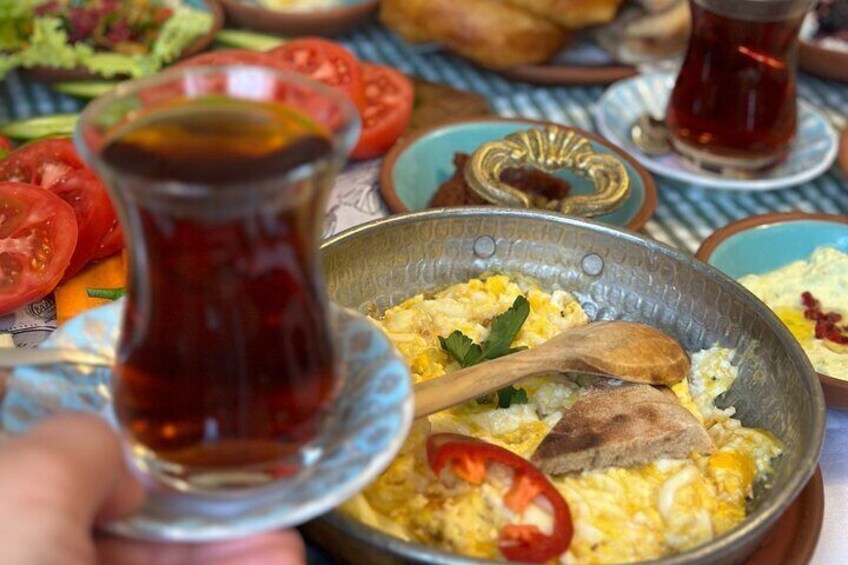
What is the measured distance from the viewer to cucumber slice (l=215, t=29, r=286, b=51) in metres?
3.02

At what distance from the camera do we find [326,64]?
2.52 meters

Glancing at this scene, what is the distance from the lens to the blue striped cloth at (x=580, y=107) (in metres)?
2.40

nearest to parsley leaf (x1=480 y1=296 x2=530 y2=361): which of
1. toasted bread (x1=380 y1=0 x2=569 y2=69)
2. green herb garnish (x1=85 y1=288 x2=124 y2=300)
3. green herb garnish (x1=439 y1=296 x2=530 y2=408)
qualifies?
green herb garnish (x1=439 y1=296 x2=530 y2=408)

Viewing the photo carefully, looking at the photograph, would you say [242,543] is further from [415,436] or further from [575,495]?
[575,495]

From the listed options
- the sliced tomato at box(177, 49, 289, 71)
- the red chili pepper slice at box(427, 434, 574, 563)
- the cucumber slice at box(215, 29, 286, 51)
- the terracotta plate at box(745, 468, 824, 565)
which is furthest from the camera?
the cucumber slice at box(215, 29, 286, 51)

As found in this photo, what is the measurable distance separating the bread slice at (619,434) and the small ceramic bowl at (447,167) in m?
0.76

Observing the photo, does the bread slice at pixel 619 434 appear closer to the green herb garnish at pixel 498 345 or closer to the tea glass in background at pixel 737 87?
the green herb garnish at pixel 498 345

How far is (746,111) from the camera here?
7.77ft

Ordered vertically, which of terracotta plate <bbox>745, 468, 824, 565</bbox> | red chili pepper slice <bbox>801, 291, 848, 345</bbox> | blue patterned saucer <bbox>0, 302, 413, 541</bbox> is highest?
blue patterned saucer <bbox>0, 302, 413, 541</bbox>

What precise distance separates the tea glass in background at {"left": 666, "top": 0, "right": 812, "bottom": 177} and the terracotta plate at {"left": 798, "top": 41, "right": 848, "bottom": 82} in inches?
29.5

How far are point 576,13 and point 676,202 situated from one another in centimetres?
79

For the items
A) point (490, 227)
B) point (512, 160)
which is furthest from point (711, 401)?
point (512, 160)

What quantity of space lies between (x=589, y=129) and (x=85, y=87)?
149 cm

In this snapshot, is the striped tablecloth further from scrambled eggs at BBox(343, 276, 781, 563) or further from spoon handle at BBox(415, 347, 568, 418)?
spoon handle at BBox(415, 347, 568, 418)
